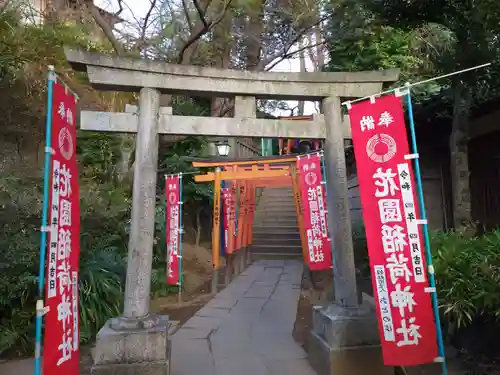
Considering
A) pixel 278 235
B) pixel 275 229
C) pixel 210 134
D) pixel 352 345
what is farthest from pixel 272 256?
pixel 210 134

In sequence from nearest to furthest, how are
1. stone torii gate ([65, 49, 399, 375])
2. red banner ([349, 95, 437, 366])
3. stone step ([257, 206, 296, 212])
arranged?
red banner ([349, 95, 437, 366]) → stone torii gate ([65, 49, 399, 375]) → stone step ([257, 206, 296, 212])

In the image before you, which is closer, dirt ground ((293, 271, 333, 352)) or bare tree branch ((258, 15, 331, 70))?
dirt ground ((293, 271, 333, 352))

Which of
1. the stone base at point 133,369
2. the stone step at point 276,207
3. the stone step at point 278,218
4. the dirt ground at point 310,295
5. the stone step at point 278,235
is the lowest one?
the dirt ground at point 310,295

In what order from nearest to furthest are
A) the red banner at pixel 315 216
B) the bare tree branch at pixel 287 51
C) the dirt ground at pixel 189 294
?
1. the dirt ground at pixel 189 294
2. the red banner at pixel 315 216
3. the bare tree branch at pixel 287 51

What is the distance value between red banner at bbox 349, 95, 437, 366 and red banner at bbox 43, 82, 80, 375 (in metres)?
2.77

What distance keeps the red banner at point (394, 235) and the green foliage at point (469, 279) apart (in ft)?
3.14

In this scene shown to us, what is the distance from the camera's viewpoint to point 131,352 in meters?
3.85

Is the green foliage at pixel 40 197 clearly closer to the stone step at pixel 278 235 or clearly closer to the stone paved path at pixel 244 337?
the stone paved path at pixel 244 337

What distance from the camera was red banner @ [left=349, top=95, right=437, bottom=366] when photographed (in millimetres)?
3486

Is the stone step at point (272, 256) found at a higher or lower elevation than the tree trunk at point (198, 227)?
lower

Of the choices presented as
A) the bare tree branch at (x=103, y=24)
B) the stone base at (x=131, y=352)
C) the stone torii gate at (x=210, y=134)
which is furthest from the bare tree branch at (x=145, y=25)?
the stone base at (x=131, y=352)

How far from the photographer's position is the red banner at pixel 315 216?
8.30m

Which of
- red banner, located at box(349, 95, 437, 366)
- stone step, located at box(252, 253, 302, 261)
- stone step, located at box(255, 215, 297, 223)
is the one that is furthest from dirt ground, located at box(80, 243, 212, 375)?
red banner, located at box(349, 95, 437, 366)

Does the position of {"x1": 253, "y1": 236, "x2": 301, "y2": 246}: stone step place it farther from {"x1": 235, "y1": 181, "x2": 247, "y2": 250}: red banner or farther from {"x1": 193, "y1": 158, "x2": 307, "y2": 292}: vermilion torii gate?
{"x1": 235, "y1": 181, "x2": 247, "y2": 250}: red banner
